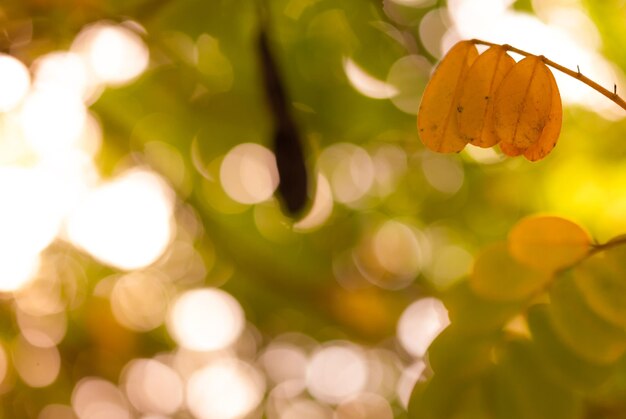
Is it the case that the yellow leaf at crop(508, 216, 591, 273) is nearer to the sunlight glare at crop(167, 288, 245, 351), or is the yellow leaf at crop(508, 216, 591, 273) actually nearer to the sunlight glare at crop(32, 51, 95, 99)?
the sunlight glare at crop(32, 51, 95, 99)

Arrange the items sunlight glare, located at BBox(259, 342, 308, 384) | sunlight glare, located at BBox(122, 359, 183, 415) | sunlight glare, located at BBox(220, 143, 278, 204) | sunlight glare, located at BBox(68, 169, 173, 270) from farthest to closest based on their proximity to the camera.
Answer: sunlight glare, located at BBox(122, 359, 183, 415) < sunlight glare, located at BBox(259, 342, 308, 384) < sunlight glare, located at BBox(68, 169, 173, 270) < sunlight glare, located at BBox(220, 143, 278, 204)

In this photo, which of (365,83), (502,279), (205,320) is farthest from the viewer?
(205,320)

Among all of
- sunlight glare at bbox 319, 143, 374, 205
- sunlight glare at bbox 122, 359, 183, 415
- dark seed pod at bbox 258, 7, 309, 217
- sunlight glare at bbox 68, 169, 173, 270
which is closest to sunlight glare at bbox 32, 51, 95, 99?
sunlight glare at bbox 68, 169, 173, 270

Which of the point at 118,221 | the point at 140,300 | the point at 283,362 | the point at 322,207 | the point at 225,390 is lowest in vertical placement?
the point at 225,390

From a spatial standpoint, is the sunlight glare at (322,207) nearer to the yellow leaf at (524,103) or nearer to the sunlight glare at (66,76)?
the sunlight glare at (66,76)

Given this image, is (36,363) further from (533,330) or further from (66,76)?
(533,330)

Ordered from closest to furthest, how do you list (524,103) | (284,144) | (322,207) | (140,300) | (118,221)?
1. (524,103)
2. (284,144)
3. (322,207)
4. (118,221)
5. (140,300)

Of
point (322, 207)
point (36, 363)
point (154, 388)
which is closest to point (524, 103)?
point (322, 207)
